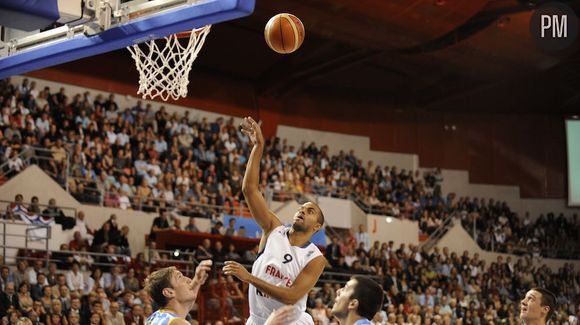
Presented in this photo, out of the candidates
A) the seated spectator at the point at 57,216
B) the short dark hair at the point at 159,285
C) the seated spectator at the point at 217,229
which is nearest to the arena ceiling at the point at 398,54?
the seated spectator at the point at 217,229

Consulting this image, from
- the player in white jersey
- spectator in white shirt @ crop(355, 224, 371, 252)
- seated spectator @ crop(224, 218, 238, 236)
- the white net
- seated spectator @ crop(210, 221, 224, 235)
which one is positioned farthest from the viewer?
spectator in white shirt @ crop(355, 224, 371, 252)

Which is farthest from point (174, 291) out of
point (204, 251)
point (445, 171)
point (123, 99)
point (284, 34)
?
point (445, 171)

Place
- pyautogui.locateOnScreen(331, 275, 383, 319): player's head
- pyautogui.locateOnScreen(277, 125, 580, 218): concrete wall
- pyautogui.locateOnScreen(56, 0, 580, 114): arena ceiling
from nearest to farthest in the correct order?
pyautogui.locateOnScreen(331, 275, 383, 319): player's head
pyautogui.locateOnScreen(56, 0, 580, 114): arena ceiling
pyautogui.locateOnScreen(277, 125, 580, 218): concrete wall

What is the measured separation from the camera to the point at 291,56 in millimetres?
25438

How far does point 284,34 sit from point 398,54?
17998 mm

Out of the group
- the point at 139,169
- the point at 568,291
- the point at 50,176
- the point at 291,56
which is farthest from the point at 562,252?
the point at 50,176

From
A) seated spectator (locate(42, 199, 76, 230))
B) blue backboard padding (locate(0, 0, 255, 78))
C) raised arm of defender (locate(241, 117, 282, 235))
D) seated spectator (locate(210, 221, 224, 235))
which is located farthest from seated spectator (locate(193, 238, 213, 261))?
raised arm of defender (locate(241, 117, 282, 235))

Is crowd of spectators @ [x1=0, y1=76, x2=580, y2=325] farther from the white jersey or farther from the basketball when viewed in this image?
the white jersey

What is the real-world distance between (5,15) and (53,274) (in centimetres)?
958

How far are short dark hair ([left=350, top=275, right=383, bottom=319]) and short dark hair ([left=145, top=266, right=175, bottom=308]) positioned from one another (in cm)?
111

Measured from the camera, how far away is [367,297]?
5.16 m

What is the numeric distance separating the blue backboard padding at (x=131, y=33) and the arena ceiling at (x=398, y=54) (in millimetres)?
12324

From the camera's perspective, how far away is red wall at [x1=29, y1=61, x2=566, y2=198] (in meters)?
28.6

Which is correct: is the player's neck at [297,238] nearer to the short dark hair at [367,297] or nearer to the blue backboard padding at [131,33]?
the short dark hair at [367,297]
